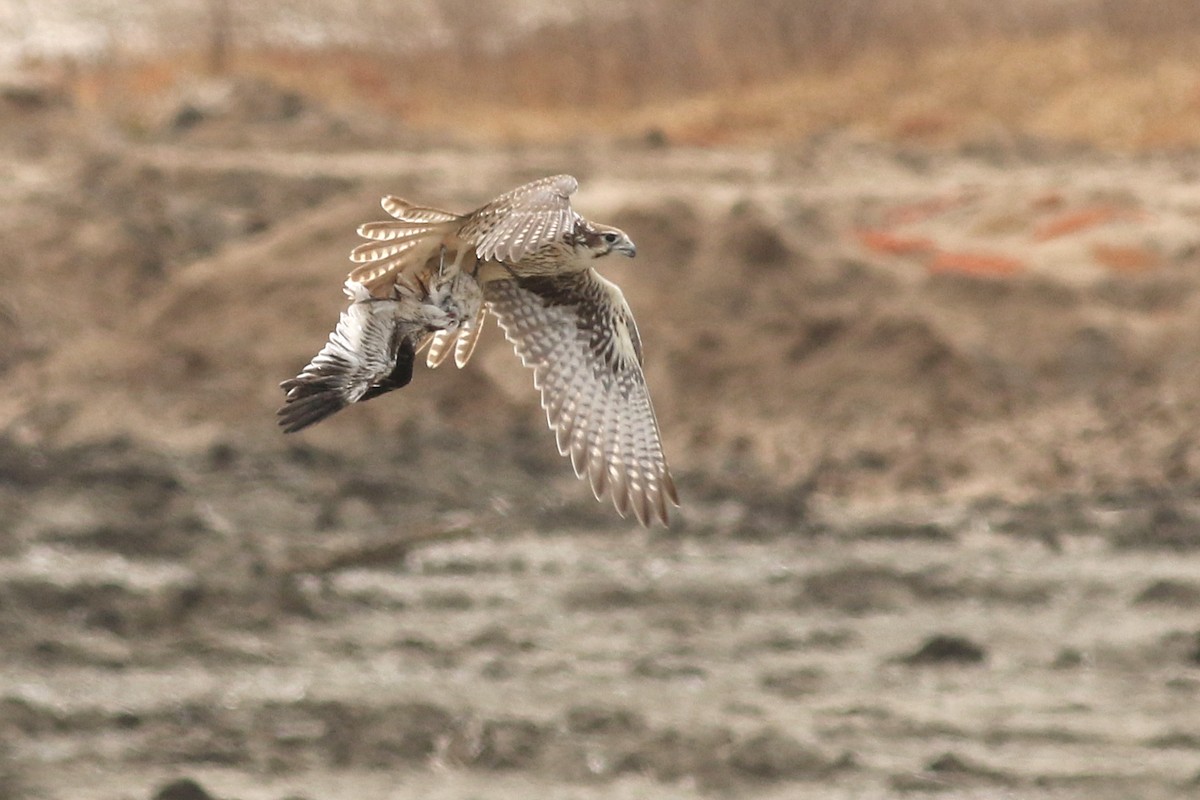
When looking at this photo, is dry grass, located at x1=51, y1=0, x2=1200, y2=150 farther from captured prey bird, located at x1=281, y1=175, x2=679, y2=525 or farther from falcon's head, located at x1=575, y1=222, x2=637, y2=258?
falcon's head, located at x1=575, y1=222, x2=637, y2=258

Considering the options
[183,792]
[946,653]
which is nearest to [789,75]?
[946,653]

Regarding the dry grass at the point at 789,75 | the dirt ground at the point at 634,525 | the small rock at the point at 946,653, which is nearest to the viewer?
the dirt ground at the point at 634,525

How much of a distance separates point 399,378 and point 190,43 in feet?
128

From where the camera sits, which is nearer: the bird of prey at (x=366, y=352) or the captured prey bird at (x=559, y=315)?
the bird of prey at (x=366, y=352)

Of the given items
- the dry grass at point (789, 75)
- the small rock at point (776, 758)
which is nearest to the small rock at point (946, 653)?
the small rock at point (776, 758)

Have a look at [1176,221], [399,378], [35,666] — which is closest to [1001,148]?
[1176,221]

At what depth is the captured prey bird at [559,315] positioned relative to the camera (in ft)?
24.8

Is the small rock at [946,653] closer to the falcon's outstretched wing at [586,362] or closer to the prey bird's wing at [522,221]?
the falcon's outstretched wing at [586,362]

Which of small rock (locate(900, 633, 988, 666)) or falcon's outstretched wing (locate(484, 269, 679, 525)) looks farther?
small rock (locate(900, 633, 988, 666))

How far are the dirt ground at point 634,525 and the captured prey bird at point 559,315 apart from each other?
4223mm

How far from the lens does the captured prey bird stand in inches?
298

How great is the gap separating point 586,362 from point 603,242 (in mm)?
782

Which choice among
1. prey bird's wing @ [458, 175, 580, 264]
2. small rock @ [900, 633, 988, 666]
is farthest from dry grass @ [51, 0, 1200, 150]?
prey bird's wing @ [458, 175, 580, 264]

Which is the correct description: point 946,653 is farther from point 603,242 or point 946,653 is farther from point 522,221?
point 522,221
